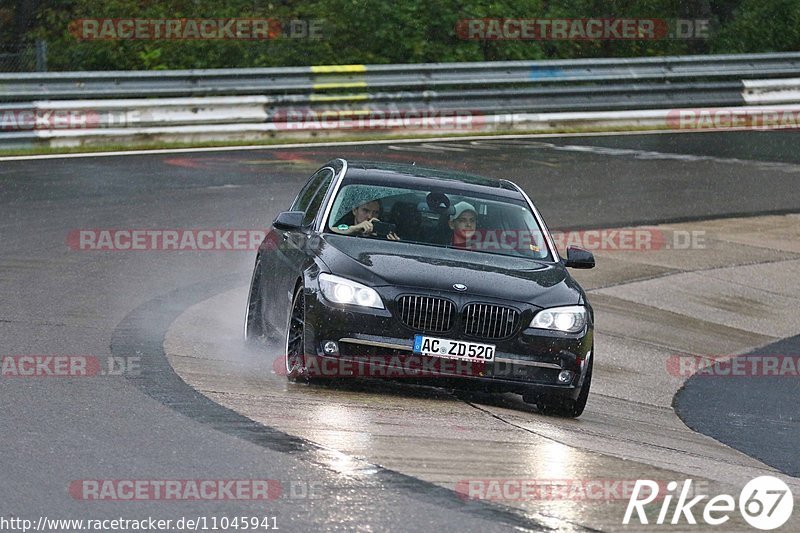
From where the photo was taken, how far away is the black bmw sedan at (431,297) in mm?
9070

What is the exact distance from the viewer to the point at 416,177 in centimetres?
1079

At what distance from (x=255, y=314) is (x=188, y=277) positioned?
3222mm

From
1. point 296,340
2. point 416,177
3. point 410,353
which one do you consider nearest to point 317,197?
point 416,177

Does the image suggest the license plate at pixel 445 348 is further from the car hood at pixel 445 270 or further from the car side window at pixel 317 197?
the car side window at pixel 317 197

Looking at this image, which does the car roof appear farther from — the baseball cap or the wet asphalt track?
the wet asphalt track

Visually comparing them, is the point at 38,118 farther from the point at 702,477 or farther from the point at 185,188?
the point at 702,477

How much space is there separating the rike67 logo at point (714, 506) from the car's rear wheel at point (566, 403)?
219cm

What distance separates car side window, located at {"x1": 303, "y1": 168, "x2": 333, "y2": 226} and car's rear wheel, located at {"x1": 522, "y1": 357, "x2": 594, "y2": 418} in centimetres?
227

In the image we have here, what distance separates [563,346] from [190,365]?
264cm

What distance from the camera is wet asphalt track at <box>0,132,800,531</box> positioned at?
661 centimetres

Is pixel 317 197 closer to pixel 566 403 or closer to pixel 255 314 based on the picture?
pixel 255 314

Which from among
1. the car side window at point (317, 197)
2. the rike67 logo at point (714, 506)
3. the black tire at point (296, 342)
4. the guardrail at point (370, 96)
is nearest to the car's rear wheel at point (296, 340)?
the black tire at point (296, 342)

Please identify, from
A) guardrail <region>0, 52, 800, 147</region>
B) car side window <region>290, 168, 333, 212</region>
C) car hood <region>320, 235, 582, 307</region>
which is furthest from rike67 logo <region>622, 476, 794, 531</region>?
guardrail <region>0, 52, 800, 147</region>

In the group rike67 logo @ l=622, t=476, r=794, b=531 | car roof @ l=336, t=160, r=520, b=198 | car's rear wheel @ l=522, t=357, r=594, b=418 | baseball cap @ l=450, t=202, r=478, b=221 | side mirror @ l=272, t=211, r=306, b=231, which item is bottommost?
car's rear wheel @ l=522, t=357, r=594, b=418
